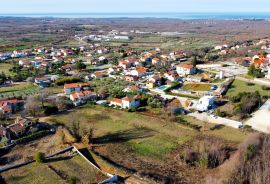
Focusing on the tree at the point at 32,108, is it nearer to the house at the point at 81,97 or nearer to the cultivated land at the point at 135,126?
the cultivated land at the point at 135,126

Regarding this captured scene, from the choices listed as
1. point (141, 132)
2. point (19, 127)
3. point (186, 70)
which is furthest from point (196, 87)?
point (19, 127)

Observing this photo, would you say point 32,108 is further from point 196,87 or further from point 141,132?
point 196,87

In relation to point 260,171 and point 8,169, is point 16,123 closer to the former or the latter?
point 8,169

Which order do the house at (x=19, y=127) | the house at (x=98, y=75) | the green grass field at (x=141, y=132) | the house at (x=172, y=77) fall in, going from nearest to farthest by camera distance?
1. the green grass field at (x=141, y=132)
2. the house at (x=19, y=127)
3. the house at (x=172, y=77)
4. the house at (x=98, y=75)

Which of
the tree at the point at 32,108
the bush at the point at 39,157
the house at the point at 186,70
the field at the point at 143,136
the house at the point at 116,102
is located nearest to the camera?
the bush at the point at 39,157

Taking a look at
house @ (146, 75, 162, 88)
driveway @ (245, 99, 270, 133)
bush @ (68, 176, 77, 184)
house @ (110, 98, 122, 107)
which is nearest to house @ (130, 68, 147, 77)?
house @ (146, 75, 162, 88)

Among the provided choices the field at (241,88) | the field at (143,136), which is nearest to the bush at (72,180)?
the field at (143,136)

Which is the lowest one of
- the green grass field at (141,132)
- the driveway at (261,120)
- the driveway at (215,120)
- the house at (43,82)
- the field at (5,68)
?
the field at (5,68)
